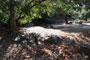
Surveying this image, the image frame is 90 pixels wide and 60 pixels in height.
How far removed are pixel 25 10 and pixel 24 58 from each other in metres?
3.57

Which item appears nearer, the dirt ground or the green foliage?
the dirt ground

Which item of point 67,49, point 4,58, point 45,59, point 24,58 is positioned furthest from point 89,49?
point 4,58

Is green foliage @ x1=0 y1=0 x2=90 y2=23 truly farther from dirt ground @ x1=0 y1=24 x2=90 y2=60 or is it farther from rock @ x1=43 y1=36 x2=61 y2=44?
rock @ x1=43 y1=36 x2=61 y2=44

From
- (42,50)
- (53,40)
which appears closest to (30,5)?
→ (53,40)

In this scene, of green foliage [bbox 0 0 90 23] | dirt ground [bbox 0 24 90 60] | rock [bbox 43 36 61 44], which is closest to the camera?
dirt ground [bbox 0 24 90 60]

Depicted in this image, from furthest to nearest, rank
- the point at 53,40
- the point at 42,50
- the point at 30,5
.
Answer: the point at 30,5, the point at 53,40, the point at 42,50

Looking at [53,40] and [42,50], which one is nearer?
[42,50]

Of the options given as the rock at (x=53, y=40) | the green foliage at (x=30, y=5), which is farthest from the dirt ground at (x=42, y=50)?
the green foliage at (x=30, y=5)

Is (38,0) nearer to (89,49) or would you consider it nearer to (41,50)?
(41,50)

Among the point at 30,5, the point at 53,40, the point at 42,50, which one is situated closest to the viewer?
the point at 42,50

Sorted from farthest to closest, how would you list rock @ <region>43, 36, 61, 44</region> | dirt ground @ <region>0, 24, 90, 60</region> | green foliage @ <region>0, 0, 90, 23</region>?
green foliage @ <region>0, 0, 90, 23</region> → rock @ <region>43, 36, 61, 44</region> → dirt ground @ <region>0, 24, 90, 60</region>

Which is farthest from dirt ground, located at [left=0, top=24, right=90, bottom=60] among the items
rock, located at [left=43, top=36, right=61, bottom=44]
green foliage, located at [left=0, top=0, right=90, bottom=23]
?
green foliage, located at [left=0, top=0, right=90, bottom=23]

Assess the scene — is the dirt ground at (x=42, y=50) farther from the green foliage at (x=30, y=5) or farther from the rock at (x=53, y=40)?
the green foliage at (x=30, y=5)

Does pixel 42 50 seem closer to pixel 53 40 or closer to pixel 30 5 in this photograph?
pixel 53 40
